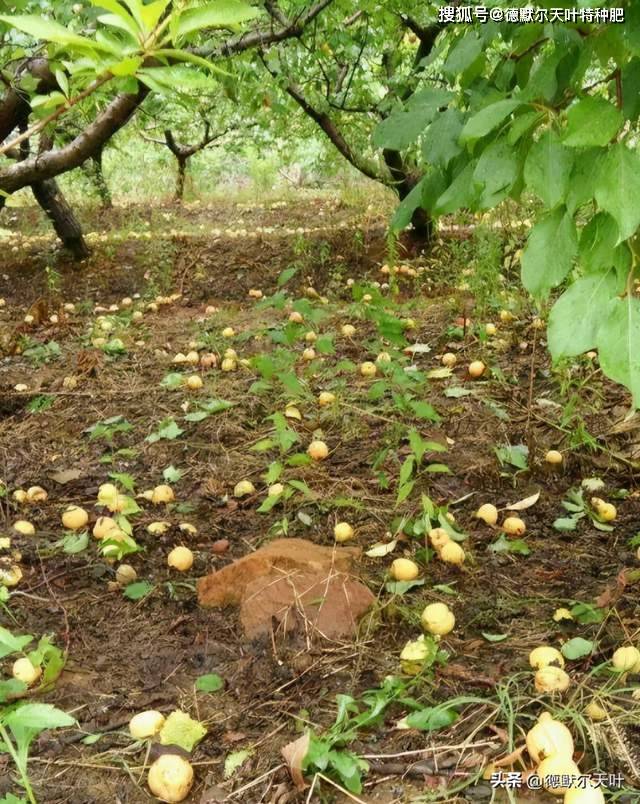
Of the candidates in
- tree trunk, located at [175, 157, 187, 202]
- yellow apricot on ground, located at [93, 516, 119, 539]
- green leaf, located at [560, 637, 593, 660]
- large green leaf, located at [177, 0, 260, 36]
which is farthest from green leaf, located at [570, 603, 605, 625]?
tree trunk, located at [175, 157, 187, 202]

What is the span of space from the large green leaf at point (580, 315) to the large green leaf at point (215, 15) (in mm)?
665

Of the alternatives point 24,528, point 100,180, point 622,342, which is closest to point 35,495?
point 24,528

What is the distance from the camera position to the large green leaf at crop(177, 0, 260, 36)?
1.08 meters

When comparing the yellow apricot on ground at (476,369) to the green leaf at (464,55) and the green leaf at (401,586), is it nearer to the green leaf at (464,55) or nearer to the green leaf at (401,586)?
the green leaf at (401,586)

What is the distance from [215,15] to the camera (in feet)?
3.61

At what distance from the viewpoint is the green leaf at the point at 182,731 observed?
1837mm

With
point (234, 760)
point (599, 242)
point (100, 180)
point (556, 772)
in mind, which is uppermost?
point (599, 242)

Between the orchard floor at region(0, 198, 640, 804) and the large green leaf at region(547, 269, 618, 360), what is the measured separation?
3.31 ft

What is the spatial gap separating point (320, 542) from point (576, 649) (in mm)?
1078

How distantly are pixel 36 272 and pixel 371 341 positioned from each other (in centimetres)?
447

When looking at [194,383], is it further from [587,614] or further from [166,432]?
[587,614]

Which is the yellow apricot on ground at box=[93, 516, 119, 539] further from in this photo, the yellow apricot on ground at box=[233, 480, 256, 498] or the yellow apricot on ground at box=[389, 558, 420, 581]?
the yellow apricot on ground at box=[389, 558, 420, 581]

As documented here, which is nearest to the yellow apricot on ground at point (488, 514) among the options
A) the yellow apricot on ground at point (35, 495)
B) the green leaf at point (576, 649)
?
the green leaf at point (576, 649)

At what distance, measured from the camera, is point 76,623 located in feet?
7.93
